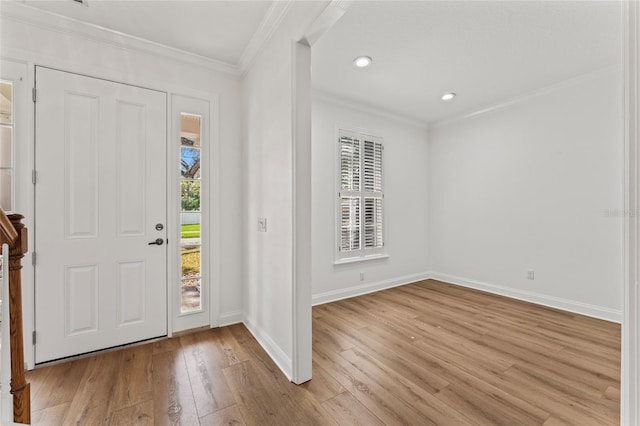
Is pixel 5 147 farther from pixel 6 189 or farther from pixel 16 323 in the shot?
pixel 16 323

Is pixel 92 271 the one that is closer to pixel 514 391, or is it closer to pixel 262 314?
pixel 262 314

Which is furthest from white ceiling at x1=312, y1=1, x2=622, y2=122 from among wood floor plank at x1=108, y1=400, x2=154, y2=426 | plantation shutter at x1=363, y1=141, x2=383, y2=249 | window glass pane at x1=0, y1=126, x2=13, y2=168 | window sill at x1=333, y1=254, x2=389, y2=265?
wood floor plank at x1=108, y1=400, x2=154, y2=426

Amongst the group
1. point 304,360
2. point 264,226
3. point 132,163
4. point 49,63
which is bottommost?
point 304,360

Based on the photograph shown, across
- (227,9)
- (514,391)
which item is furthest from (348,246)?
(227,9)

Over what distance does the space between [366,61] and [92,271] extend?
3238 millimetres

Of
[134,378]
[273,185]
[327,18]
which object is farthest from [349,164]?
[134,378]

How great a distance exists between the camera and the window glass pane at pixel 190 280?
2725mm

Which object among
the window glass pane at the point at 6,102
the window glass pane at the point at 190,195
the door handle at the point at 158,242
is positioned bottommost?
the door handle at the point at 158,242

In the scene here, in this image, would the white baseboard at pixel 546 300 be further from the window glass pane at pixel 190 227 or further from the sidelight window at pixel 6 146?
the sidelight window at pixel 6 146

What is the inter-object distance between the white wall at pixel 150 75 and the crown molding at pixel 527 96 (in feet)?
11.4

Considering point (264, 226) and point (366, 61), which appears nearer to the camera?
point (264, 226)

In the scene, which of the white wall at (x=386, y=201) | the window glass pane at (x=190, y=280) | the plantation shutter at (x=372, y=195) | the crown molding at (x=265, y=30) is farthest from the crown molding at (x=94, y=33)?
the plantation shutter at (x=372, y=195)

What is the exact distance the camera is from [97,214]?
92.3 inches

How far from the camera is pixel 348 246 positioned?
13.0ft
